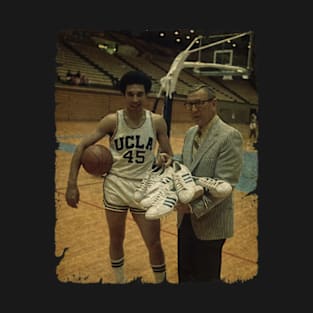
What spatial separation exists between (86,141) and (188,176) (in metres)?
0.75

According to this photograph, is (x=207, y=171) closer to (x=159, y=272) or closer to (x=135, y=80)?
(x=135, y=80)

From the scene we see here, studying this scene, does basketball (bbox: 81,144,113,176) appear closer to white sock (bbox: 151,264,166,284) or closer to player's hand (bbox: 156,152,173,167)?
player's hand (bbox: 156,152,173,167)

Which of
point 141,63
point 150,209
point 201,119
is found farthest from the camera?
point 141,63

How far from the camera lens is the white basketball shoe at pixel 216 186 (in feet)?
8.10

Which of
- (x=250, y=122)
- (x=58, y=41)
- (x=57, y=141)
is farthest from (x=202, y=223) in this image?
(x=58, y=41)

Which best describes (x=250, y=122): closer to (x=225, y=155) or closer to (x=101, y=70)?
(x=225, y=155)

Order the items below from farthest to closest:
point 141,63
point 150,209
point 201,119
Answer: point 141,63 < point 201,119 < point 150,209

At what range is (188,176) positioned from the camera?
2.52 meters

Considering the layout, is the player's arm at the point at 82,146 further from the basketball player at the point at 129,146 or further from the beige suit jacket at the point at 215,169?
the beige suit jacket at the point at 215,169

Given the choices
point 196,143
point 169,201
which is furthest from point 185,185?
point 196,143

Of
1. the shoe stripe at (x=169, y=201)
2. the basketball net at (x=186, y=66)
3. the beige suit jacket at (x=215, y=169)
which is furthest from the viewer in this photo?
the basketball net at (x=186, y=66)

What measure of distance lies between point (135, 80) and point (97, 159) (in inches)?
22.8

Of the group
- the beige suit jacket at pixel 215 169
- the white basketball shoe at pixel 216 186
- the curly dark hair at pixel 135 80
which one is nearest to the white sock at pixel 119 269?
the beige suit jacket at pixel 215 169

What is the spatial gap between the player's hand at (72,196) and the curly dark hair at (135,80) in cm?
75
